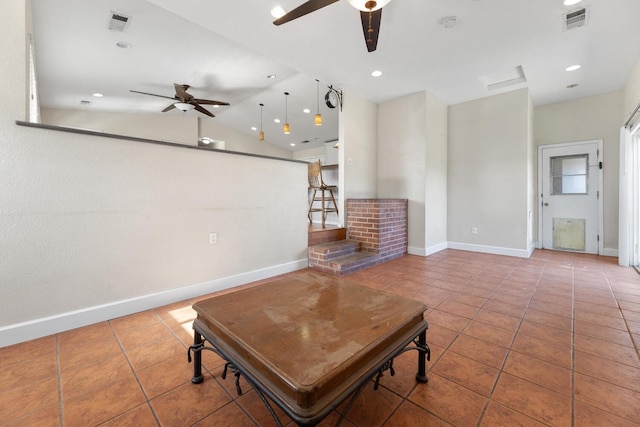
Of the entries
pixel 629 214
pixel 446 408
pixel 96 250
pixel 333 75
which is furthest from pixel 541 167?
pixel 96 250

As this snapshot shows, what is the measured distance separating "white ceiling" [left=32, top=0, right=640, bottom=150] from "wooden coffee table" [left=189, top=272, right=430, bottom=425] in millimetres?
2575

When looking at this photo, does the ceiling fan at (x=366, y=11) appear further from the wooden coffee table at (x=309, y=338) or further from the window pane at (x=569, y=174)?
the window pane at (x=569, y=174)

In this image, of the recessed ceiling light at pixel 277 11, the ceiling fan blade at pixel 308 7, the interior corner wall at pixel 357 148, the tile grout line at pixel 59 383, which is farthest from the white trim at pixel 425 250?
the tile grout line at pixel 59 383

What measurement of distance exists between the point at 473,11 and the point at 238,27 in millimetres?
2328

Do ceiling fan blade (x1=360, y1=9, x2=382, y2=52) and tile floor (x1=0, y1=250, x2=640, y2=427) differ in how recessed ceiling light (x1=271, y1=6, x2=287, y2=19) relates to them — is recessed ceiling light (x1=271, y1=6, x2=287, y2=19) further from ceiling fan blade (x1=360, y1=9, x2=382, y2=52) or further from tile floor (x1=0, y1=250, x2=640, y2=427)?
tile floor (x1=0, y1=250, x2=640, y2=427)

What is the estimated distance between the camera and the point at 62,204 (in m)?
1.88

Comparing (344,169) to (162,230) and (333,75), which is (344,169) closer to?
(333,75)

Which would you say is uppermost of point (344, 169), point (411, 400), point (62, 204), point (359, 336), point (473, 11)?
point (473, 11)

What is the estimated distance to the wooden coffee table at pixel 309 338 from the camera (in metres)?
0.78

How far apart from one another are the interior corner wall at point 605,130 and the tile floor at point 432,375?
285 cm

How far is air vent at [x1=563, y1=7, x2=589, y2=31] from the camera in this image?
96.4 inches

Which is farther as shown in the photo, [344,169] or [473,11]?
[344,169]

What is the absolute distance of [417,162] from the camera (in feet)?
14.3

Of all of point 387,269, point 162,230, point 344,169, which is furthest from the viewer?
point 344,169
